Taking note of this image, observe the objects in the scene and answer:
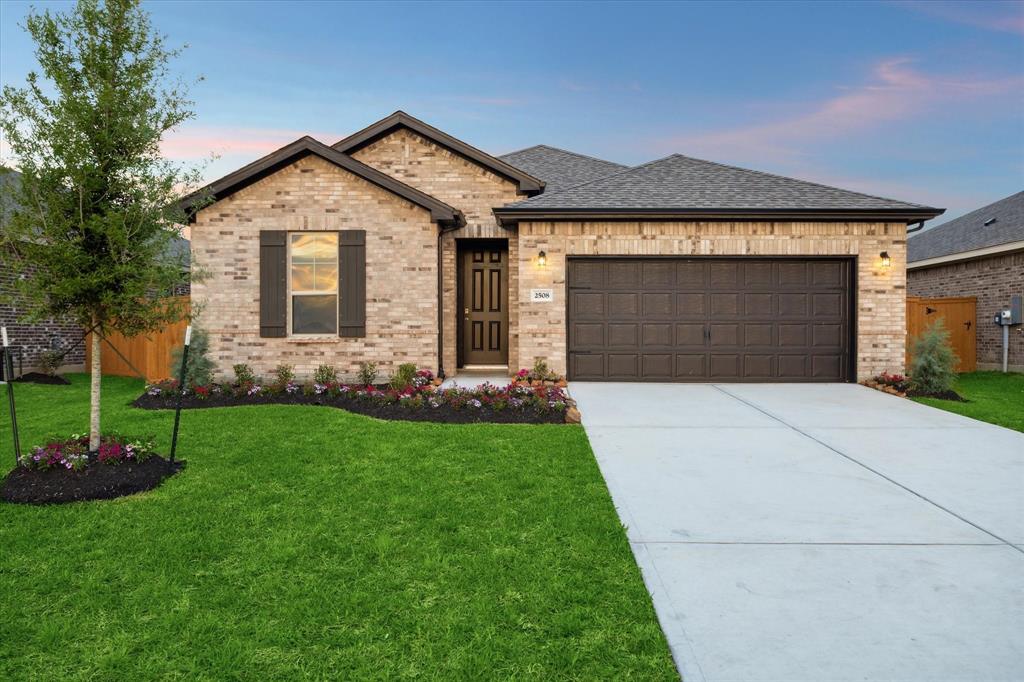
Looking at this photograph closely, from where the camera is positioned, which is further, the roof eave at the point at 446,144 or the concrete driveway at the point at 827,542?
the roof eave at the point at 446,144

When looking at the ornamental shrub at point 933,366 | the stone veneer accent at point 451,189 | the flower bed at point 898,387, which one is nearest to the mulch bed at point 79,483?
the stone veneer accent at point 451,189

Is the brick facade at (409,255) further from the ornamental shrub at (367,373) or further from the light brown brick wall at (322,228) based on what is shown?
the ornamental shrub at (367,373)

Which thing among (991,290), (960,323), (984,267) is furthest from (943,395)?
(984,267)

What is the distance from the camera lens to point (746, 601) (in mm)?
2812

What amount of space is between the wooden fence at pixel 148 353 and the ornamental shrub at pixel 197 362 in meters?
0.59

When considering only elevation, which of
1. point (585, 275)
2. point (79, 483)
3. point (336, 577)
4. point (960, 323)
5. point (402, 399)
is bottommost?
point (336, 577)

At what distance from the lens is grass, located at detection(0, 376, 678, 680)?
232cm

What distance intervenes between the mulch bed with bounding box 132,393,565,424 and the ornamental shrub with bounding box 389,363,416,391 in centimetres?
82

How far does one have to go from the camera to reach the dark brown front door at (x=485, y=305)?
1168 cm

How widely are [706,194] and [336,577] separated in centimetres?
1019

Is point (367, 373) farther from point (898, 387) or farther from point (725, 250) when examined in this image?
point (898, 387)

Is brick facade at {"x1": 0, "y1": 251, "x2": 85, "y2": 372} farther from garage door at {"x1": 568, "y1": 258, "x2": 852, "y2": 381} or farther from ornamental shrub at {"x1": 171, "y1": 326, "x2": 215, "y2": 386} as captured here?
garage door at {"x1": 568, "y1": 258, "x2": 852, "y2": 381}

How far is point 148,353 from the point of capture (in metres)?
11.7

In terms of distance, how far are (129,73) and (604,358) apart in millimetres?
8285
